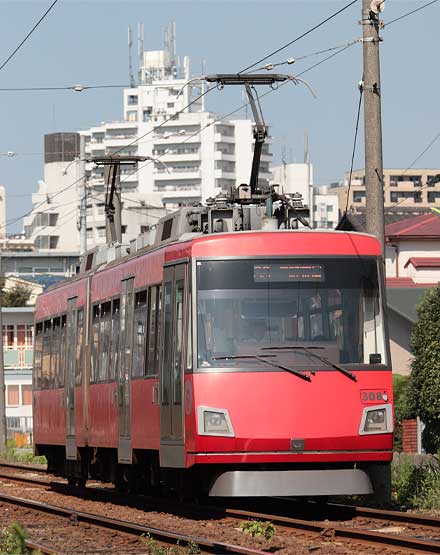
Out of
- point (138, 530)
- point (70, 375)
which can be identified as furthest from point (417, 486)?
point (70, 375)

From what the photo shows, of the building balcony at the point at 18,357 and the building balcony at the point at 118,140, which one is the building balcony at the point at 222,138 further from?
the building balcony at the point at 18,357

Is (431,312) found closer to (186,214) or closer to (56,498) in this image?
(56,498)

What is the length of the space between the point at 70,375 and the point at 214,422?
27.3 ft

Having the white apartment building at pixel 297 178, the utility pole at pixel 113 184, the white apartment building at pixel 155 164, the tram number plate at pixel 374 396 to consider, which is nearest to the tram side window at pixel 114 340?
the tram number plate at pixel 374 396

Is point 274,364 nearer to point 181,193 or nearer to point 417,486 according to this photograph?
point 417,486

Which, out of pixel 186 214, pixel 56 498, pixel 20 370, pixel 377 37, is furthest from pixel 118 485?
pixel 20 370

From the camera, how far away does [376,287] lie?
16.8 meters

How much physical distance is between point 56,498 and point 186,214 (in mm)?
7185

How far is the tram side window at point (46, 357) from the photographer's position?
2659 centimetres

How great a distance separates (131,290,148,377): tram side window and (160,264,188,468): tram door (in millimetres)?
1132

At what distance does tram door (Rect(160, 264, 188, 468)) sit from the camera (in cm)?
1677

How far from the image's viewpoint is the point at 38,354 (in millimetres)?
28062

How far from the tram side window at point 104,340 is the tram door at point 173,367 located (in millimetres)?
3527

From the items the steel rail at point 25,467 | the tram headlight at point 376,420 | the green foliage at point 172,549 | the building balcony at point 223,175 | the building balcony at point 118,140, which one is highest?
the building balcony at point 118,140
